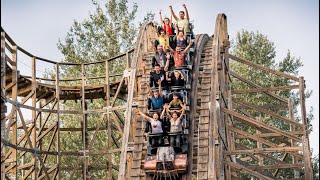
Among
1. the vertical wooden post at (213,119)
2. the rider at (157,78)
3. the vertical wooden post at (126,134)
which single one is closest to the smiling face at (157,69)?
the rider at (157,78)

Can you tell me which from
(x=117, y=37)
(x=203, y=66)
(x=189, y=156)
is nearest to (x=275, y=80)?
(x=117, y=37)

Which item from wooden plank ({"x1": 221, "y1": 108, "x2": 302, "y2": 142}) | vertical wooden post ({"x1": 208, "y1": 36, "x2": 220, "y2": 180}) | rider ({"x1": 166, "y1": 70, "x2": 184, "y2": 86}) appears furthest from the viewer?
rider ({"x1": 166, "y1": 70, "x2": 184, "y2": 86})

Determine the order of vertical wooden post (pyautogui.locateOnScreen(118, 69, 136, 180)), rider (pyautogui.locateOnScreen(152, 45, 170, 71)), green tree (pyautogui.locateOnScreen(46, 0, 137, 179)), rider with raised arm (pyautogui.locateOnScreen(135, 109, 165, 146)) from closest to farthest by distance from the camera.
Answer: vertical wooden post (pyautogui.locateOnScreen(118, 69, 136, 180)) → rider with raised arm (pyautogui.locateOnScreen(135, 109, 165, 146)) → rider (pyautogui.locateOnScreen(152, 45, 170, 71)) → green tree (pyautogui.locateOnScreen(46, 0, 137, 179))

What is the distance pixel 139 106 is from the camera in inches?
690

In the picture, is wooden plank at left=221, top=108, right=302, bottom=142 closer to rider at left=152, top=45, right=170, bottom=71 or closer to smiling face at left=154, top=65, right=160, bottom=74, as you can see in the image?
smiling face at left=154, top=65, right=160, bottom=74

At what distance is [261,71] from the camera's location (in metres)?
35.8

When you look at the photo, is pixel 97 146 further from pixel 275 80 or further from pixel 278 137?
pixel 278 137

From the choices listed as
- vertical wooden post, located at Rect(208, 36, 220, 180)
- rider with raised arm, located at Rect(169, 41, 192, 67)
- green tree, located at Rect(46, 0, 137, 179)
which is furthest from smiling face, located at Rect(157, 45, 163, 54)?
green tree, located at Rect(46, 0, 137, 179)

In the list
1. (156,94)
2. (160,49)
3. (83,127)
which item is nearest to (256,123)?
(156,94)

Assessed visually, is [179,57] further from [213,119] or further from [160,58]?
[213,119]

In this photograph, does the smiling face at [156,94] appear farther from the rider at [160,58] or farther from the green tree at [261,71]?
the green tree at [261,71]

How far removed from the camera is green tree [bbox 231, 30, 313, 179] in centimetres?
3484

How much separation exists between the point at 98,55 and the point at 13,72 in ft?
46.9

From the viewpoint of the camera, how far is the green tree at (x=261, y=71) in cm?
3484
